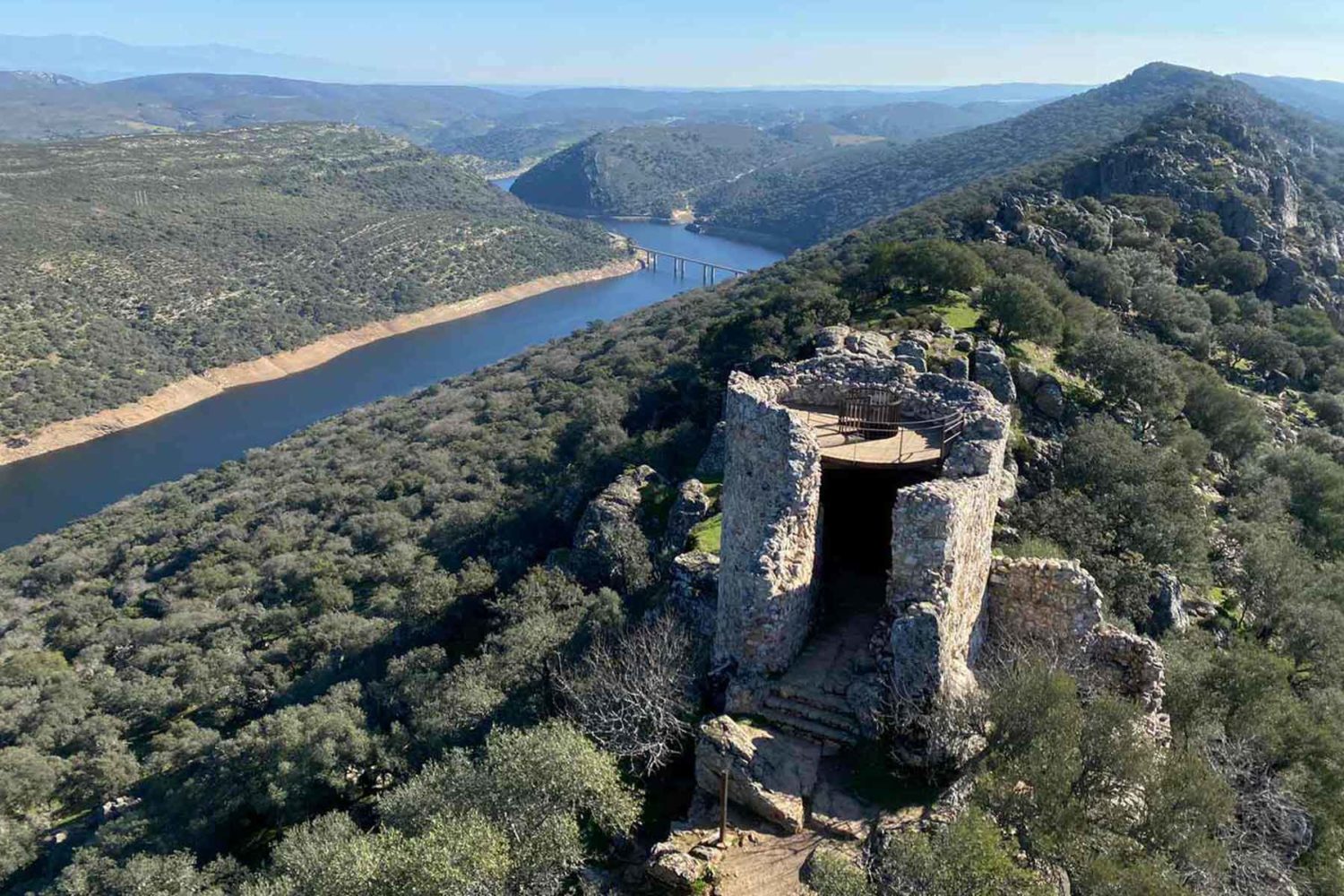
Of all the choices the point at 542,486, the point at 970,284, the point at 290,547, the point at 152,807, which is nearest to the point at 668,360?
the point at 542,486

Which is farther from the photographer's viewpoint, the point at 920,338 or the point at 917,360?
the point at 920,338

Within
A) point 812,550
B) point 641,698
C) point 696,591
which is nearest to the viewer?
point 641,698

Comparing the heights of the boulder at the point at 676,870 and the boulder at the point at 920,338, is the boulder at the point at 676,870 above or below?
below

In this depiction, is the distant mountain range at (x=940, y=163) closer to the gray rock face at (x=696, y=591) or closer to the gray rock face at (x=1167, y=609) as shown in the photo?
the gray rock face at (x=1167, y=609)

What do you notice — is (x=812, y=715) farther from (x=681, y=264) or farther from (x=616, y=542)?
(x=681, y=264)

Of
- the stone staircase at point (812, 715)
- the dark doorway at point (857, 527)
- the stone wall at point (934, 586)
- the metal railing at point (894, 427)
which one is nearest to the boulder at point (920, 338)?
the metal railing at point (894, 427)

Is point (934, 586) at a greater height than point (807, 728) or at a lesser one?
greater

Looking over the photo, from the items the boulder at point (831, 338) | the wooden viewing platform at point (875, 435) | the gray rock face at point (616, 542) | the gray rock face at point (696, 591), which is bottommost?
the gray rock face at point (616, 542)

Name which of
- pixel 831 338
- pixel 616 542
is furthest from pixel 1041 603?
pixel 831 338
